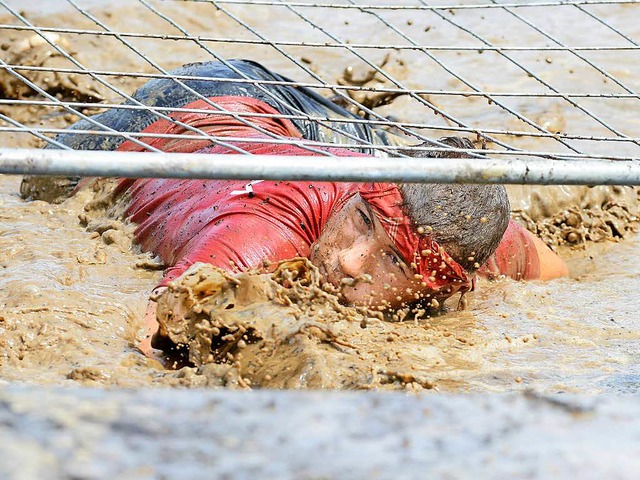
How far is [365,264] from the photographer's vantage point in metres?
3.27

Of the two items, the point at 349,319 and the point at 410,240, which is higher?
the point at 410,240

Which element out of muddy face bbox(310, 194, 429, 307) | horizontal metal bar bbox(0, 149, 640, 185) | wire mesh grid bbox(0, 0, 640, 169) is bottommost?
muddy face bbox(310, 194, 429, 307)

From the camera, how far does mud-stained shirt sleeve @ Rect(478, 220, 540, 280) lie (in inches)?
158

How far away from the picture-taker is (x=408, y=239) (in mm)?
3229

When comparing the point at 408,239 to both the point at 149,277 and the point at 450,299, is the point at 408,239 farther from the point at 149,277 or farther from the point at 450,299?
the point at 149,277

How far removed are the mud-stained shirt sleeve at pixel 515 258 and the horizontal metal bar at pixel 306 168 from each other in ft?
6.30

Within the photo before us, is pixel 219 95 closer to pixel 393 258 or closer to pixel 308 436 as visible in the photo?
pixel 393 258

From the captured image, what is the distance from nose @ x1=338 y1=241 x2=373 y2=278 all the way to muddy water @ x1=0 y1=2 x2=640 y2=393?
177 millimetres

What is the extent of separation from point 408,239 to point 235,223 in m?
0.58

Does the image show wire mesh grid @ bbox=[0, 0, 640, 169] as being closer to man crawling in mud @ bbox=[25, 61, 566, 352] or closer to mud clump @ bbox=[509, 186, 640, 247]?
mud clump @ bbox=[509, 186, 640, 247]

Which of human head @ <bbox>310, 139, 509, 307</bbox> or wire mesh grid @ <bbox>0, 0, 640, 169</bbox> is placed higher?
wire mesh grid @ <bbox>0, 0, 640, 169</bbox>

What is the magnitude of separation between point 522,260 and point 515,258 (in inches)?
1.9

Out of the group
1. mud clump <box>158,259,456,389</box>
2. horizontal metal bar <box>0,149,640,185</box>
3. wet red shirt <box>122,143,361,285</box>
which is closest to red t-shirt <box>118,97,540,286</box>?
wet red shirt <box>122,143,361,285</box>

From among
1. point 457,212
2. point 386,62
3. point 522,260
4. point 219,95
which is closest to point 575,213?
point 522,260
